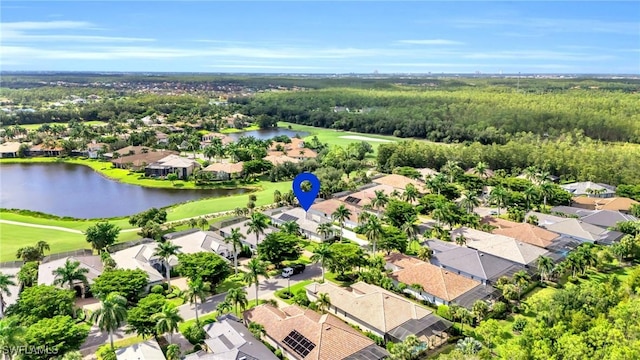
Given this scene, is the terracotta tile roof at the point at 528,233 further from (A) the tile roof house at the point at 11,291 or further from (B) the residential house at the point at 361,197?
(A) the tile roof house at the point at 11,291

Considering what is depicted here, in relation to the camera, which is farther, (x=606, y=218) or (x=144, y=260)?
(x=606, y=218)

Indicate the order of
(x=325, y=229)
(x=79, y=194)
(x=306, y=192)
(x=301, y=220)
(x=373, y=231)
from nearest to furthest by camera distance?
(x=373, y=231) < (x=306, y=192) < (x=325, y=229) < (x=301, y=220) < (x=79, y=194)

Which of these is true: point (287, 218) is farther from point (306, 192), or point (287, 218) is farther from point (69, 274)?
point (69, 274)

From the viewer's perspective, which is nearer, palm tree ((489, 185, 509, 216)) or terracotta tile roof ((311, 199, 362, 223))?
terracotta tile roof ((311, 199, 362, 223))

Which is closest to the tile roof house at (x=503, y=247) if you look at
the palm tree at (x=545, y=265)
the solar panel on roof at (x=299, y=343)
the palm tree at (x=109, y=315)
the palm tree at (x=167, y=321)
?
the palm tree at (x=545, y=265)

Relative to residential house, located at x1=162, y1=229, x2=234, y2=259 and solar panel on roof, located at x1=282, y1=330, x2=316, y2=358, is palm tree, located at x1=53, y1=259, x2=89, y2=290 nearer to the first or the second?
residential house, located at x1=162, y1=229, x2=234, y2=259

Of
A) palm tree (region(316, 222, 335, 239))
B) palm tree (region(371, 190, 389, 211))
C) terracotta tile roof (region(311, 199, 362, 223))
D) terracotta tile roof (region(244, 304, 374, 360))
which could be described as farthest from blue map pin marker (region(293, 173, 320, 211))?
terracotta tile roof (region(244, 304, 374, 360))

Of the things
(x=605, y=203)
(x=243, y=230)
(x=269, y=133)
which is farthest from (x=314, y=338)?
(x=269, y=133)
